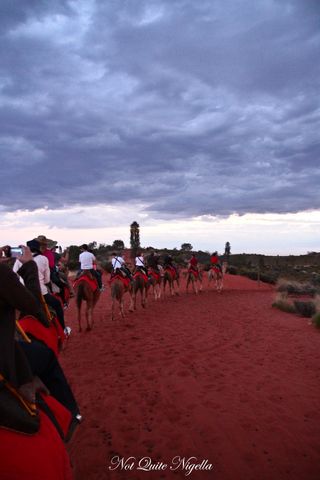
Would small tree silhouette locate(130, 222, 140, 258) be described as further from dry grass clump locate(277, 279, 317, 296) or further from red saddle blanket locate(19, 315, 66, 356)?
red saddle blanket locate(19, 315, 66, 356)

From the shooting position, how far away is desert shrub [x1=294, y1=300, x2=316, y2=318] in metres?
15.1

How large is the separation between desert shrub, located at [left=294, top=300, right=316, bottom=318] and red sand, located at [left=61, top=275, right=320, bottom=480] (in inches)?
Answer: 119

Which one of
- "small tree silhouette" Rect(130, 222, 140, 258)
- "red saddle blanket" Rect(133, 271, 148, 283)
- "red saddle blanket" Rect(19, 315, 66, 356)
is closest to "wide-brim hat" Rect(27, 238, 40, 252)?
"red saddle blanket" Rect(19, 315, 66, 356)

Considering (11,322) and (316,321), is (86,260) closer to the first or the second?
(316,321)

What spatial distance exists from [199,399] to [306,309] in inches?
405

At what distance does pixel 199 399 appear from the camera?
636 cm

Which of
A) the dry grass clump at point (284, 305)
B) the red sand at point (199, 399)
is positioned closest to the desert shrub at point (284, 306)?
the dry grass clump at point (284, 305)

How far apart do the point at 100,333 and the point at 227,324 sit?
14.4 feet

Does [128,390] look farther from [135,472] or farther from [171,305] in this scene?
[171,305]

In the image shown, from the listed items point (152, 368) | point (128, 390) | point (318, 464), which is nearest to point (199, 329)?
point (152, 368)

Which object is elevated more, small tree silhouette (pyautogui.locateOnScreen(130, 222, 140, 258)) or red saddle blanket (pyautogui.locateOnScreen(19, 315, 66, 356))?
small tree silhouette (pyautogui.locateOnScreen(130, 222, 140, 258))

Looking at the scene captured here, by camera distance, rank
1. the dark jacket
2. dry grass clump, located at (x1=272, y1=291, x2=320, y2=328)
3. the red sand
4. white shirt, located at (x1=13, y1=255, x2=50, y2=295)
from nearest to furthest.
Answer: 1. the dark jacket
2. the red sand
3. white shirt, located at (x1=13, y1=255, x2=50, y2=295)
4. dry grass clump, located at (x1=272, y1=291, x2=320, y2=328)

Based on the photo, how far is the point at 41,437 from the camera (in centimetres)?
240

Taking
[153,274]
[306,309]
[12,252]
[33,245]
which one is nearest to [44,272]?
[33,245]
